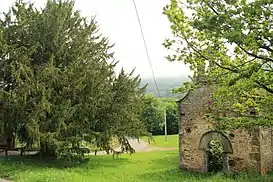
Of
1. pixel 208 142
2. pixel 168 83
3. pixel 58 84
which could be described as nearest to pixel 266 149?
pixel 208 142

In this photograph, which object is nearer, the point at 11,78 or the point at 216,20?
the point at 216,20

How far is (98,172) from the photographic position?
20.0m

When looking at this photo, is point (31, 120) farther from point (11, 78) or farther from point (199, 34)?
point (199, 34)

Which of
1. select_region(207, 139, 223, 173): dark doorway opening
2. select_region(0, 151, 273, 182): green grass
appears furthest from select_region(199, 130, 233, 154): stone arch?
select_region(0, 151, 273, 182): green grass

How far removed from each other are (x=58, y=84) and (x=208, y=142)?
9513 millimetres

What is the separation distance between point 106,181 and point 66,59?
29.9ft

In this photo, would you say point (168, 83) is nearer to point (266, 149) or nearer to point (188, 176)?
point (266, 149)

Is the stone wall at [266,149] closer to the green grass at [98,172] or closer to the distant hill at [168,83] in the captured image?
the green grass at [98,172]

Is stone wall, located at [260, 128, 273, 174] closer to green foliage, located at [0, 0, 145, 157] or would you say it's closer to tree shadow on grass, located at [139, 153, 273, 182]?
tree shadow on grass, located at [139, 153, 273, 182]

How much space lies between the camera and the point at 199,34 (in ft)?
35.7

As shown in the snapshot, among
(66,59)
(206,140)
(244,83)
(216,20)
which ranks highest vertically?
(66,59)

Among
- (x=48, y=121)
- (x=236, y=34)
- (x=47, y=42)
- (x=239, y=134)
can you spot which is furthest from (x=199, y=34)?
(x=47, y=42)

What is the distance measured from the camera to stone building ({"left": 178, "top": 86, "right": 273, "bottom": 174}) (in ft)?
63.7

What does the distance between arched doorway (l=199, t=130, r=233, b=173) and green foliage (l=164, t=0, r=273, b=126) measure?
7.20 metres
